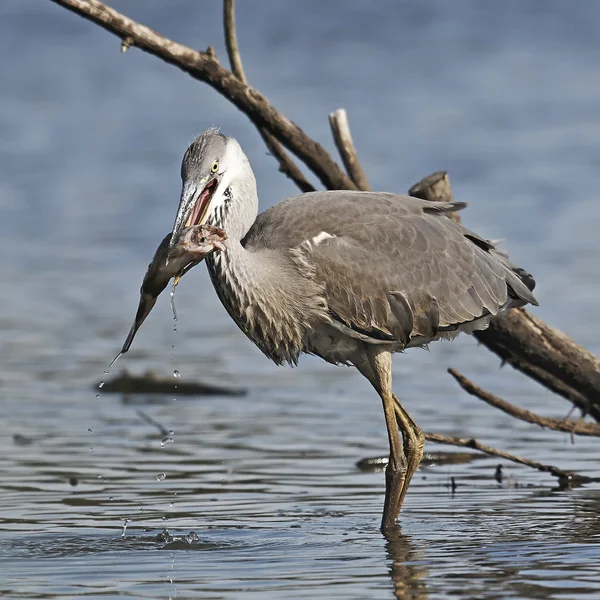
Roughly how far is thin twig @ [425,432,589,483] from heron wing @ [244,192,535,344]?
0.54 meters

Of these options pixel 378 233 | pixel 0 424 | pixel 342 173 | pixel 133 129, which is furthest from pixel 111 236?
pixel 378 233

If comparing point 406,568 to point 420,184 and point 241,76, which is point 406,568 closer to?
point 420,184

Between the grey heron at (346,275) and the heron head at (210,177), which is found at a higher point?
the heron head at (210,177)

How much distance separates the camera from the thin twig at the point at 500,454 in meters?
7.93

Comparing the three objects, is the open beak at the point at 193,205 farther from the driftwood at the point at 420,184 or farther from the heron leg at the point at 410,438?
the heron leg at the point at 410,438

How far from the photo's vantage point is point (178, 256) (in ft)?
22.5

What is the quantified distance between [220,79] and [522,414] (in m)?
2.51

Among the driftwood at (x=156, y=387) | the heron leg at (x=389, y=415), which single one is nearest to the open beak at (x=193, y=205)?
the heron leg at (x=389, y=415)

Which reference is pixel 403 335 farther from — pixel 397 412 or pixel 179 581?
pixel 179 581

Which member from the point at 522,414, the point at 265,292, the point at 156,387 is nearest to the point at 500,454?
the point at 522,414

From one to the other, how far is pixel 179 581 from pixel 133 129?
17.3 metres

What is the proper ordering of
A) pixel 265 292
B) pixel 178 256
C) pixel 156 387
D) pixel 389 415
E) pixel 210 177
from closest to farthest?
pixel 178 256, pixel 210 177, pixel 265 292, pixel 389 415, pixel 156 387

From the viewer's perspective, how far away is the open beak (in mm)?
7006

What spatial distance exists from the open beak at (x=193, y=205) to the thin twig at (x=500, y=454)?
174cm
